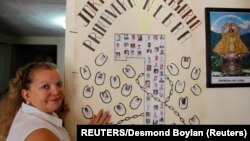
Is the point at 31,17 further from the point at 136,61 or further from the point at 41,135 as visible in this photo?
the point at 41,135

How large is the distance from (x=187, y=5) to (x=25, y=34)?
4.11 m

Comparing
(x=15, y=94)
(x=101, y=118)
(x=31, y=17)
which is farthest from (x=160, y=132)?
(x=31, y=17)

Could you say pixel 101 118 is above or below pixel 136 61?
below

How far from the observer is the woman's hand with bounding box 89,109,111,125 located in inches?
58.1

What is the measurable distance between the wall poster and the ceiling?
1592 mm

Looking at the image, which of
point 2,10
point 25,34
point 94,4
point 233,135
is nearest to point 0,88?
point 25,34

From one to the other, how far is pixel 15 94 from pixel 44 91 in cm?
17

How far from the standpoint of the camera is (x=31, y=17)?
12.1ft

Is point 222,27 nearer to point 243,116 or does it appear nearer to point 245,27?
point 245,27

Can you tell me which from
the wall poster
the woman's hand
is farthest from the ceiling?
the woman's hand

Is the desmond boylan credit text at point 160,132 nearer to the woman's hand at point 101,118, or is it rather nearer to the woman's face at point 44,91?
the woman's hand at point 101,118

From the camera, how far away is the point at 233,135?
4.80 feet

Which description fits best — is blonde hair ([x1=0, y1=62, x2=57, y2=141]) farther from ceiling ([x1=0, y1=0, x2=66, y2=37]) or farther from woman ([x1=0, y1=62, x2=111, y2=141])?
ceiling ([x1=0, y1=0, x2=66, y2=37])

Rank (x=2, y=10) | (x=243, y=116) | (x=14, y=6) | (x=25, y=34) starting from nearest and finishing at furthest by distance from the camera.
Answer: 1. (x=243, y=116)
2. (x=14, y=6)
3. (x=2, y=10)
4. (x=25, y=34)
